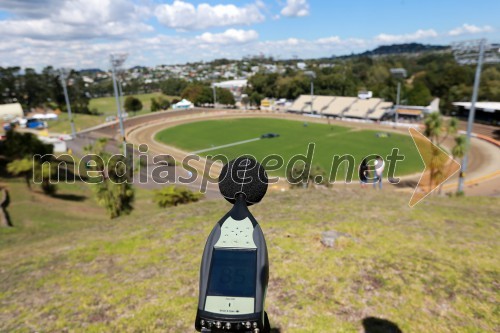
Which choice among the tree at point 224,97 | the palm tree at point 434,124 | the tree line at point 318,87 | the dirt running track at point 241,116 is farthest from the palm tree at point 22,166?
the tree at point 224,97

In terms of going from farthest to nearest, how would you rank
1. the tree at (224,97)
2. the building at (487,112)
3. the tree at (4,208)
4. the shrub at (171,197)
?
the tree at (224,97) → the building at (487,112) → the shrub at (171,197) → the tree at (4,208)

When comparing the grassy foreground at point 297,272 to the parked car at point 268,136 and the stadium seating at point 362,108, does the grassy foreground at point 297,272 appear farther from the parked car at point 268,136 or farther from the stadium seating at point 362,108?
the stadium seating at point 362,108

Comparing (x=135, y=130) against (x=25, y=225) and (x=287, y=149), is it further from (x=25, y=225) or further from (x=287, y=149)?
(x=25, y=225)

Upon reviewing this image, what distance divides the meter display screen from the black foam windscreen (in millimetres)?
828

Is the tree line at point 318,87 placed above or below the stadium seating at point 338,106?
above

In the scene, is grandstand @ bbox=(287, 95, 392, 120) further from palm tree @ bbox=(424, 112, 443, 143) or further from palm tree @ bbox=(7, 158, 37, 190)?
palm tree @ bbox=(7, 158, 37, 190)

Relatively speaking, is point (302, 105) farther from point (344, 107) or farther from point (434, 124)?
point (434, 124)

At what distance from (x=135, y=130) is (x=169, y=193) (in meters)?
68.9

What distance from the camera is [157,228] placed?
14.7 meters

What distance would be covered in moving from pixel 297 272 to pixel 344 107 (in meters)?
100

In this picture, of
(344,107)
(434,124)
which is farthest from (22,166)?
(344,107)

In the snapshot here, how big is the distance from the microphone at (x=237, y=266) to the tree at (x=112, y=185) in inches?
817

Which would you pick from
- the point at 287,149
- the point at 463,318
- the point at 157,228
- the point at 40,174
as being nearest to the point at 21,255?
the point at 157,228

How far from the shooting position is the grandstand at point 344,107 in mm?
95500
